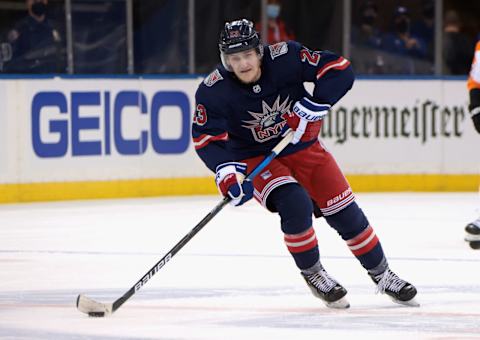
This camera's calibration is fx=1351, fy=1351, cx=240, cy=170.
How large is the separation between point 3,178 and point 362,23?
3861mm

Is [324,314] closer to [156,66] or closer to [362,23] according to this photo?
[156,66]

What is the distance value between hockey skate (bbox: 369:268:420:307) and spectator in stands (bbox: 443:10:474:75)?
7222 millimetres

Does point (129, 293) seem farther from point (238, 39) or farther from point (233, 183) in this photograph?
point (238, 39)

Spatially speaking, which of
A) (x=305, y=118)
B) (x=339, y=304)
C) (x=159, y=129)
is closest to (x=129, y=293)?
(x=339, y=304)

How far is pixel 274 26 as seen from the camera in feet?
38.7

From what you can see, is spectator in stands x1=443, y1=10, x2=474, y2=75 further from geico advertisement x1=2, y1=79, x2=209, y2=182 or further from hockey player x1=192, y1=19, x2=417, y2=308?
hockey player x1=192, y1=19, x2=417, y2=308

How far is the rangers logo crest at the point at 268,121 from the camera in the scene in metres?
5.11

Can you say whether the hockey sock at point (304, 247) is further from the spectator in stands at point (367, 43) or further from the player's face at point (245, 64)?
the spectator in stands at point (367, 43)

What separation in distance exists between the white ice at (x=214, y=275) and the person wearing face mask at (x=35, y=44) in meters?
1.17

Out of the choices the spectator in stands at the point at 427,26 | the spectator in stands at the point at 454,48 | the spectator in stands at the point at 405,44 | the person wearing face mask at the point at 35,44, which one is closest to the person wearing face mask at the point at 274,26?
the spectator in stands at the point at 405,44

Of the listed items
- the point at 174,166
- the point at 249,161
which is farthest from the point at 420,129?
the point at 249,161

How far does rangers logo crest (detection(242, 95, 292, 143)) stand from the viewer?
5.11 meters

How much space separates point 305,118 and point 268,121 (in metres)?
0.17

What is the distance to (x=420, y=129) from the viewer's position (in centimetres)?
1120
